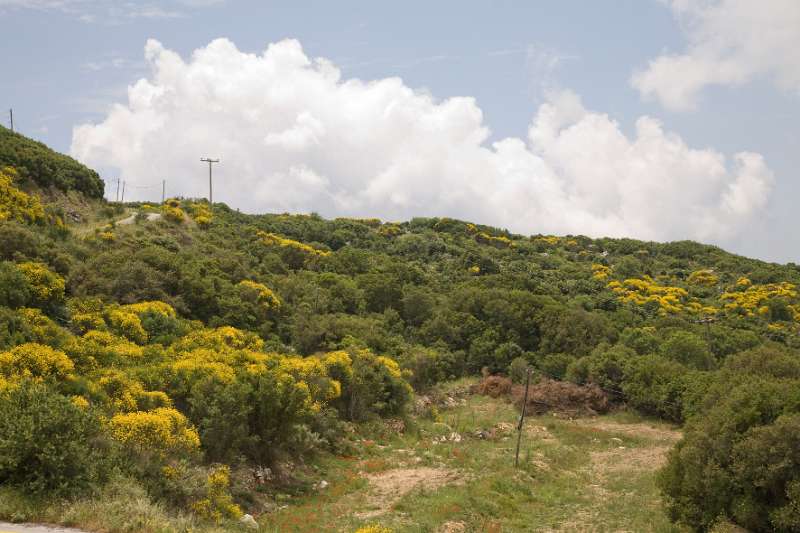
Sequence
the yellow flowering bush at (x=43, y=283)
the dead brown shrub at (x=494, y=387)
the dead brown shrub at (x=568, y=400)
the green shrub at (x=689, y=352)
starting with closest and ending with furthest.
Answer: the yellow flowering bush at (x=43, y=283) → the dead brown shrub at (x=568, y=400) → the dead brown shrub at (x=494, y=387) → the green shrub at (x=689, y=352)

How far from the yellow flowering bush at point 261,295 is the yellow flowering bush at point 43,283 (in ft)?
34.7

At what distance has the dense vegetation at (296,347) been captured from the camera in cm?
1473

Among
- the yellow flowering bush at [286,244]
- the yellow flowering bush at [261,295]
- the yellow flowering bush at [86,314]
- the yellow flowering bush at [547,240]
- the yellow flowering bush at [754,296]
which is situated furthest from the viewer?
the yellow flowering bush at [547,240]

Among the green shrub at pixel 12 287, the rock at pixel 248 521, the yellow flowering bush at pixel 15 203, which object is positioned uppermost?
the yellow flowering bush at pixel 15 203

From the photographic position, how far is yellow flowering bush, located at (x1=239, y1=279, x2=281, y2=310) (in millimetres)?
34062

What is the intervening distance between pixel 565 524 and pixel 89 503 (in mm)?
13588

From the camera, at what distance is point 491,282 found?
55156mm

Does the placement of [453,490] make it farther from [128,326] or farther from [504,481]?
[128,326]

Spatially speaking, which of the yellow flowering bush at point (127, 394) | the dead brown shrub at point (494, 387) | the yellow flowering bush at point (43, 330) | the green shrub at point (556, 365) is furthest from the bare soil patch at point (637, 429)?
the yellow flowering bush at point (43, 330)

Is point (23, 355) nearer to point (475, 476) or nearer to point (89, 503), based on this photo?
point (89, 503)

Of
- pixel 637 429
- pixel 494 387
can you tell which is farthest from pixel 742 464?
pixel 494 387

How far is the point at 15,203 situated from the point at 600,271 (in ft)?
191

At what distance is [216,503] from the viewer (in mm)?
15047

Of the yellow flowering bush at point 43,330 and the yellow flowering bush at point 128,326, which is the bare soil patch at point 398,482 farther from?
the yellow flowering bush at point 43,330
